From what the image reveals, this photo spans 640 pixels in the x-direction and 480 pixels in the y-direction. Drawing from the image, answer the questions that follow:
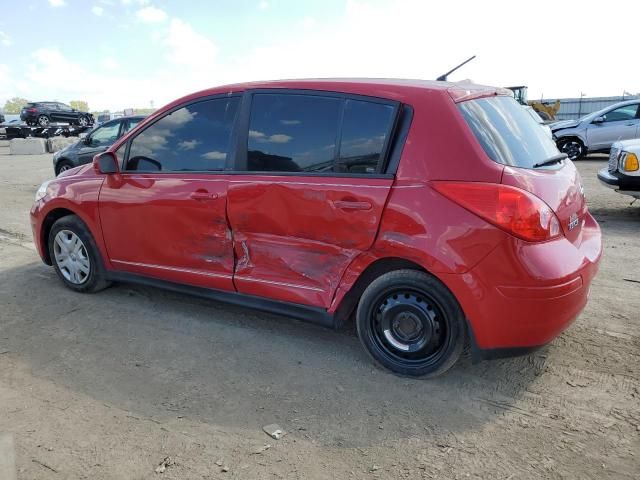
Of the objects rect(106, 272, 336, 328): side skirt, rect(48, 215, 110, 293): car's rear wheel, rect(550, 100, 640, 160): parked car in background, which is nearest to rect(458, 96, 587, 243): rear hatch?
rect(106, 272, 336, 328): side skirt

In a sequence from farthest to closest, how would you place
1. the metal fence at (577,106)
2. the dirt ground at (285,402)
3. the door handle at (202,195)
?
the metal fence at (577,106)
the door handle at (202,195)
the dirt ground at (285,402)

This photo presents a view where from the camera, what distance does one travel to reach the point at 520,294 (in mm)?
2650

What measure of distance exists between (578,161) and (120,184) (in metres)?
14.2

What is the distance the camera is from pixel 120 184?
160 inches

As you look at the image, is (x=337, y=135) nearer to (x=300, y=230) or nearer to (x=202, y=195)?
(x=300, y=230)

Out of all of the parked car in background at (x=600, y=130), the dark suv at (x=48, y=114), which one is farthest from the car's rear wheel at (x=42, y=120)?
the parked car in background at (x=600, y=130)

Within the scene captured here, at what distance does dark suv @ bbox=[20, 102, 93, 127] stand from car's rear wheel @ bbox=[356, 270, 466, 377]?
30617 mm

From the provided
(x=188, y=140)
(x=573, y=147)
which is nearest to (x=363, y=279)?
(x=188, y=140)

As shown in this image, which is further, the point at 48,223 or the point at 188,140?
the point at 48,223

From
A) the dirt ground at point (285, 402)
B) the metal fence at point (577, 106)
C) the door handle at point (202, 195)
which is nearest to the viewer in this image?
the dirt ground at point (285, 402)

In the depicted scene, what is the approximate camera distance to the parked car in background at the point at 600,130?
13141 millimetres

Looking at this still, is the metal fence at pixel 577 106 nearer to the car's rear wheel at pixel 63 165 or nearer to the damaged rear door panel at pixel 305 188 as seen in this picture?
the car's rear wheel at pixel 63 165

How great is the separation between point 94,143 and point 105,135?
35cm

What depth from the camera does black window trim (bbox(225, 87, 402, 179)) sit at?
2.98 m
